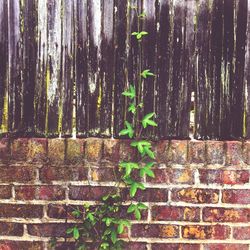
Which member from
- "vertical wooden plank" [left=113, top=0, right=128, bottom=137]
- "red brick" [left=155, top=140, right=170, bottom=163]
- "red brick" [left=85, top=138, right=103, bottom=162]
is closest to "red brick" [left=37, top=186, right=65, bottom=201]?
"red brick" [left=85, top=138, right=103, bottom=162]

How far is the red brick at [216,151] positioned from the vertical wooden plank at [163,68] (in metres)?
0.26

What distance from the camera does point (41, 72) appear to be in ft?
9.00

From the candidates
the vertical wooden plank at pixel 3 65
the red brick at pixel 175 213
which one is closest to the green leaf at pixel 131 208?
the red brick at pixel 175 213

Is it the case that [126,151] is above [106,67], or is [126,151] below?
below

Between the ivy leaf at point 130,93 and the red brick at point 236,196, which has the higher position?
the ivy leaf at point 130,93

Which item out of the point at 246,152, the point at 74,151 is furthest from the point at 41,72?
the point at 246,152

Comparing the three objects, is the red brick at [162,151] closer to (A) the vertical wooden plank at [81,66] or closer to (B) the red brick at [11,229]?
(A) the vertical wooden plank at [81,66]

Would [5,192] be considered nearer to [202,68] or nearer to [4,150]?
[4,150]

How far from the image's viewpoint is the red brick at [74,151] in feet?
8.98

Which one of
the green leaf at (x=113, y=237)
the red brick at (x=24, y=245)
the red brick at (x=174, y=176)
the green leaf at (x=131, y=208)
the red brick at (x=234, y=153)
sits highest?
the red brick at (x=234, y=153)

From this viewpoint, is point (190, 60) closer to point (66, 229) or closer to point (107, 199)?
point (107, 199)

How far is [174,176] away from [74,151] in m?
0.59

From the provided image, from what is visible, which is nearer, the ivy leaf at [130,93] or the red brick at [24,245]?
the ivy leaf at [130,93]

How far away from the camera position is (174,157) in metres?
2.73
